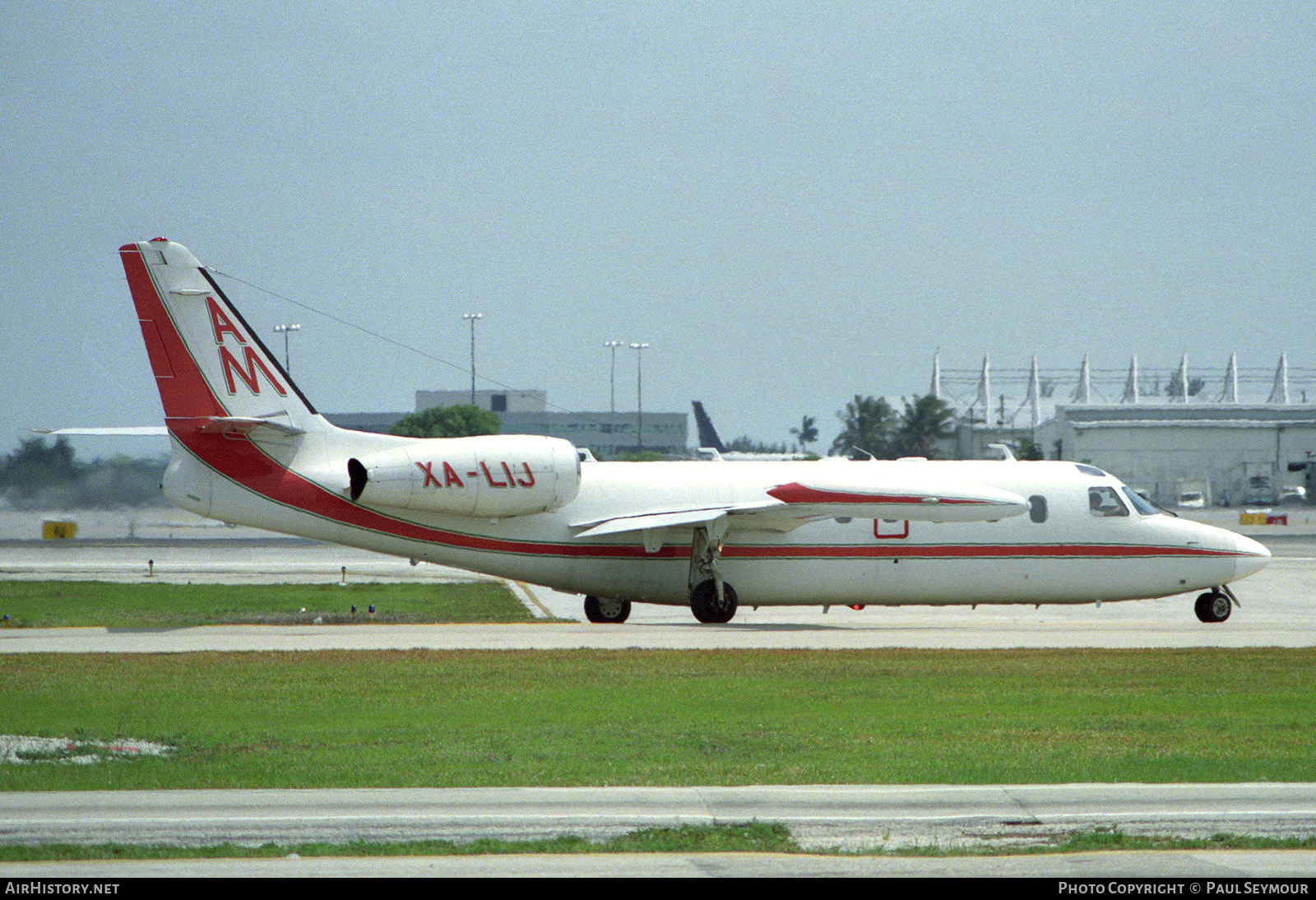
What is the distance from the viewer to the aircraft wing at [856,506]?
24688 millimetres

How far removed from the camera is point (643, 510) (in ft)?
84.9

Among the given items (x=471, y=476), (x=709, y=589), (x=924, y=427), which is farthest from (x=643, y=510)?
(x=924, y=427)

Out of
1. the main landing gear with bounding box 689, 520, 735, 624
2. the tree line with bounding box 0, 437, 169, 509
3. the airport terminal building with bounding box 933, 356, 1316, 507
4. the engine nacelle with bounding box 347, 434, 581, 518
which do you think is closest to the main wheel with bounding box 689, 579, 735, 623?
the main landing gear with bounding box 689, 520, 735, 624

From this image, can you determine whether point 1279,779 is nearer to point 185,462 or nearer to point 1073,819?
point 1073,819

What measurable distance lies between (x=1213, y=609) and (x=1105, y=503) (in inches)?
122

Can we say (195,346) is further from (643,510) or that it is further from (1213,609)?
(1213,609)

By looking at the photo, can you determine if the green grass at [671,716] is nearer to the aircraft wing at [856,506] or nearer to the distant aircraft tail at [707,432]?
the aircraft wing at [856,506]

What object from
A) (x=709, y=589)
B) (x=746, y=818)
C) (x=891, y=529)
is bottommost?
(x=709, y=589)

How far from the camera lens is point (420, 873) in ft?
26.7

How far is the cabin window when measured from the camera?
26594 millimetres

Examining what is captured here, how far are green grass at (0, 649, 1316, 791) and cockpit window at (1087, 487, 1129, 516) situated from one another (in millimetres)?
7101

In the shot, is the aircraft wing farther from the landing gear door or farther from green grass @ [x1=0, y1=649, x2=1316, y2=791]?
green grass @ [x1=0, y1=649, x2=1316, y2=791]

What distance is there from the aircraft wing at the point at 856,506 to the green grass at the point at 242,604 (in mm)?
5653

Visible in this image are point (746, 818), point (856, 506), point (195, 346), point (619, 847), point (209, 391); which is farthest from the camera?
point (856, 506)
